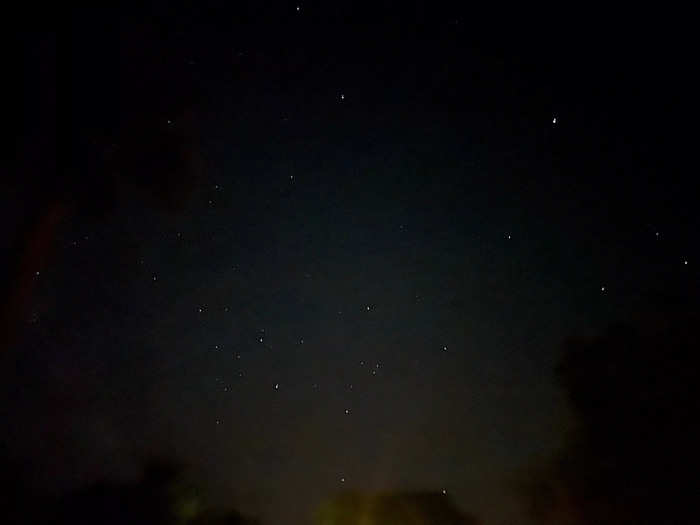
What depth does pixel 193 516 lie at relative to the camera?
27.0 feet

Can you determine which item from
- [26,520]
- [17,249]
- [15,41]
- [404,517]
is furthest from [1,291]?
[404,517]

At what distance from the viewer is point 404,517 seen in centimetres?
796

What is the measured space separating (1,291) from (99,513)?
3092 mm

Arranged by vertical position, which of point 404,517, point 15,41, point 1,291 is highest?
point 15,41

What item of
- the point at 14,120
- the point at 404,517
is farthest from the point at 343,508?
the point at 14,120

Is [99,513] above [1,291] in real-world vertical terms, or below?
below

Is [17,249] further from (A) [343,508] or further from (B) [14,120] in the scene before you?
(A) [343,508]

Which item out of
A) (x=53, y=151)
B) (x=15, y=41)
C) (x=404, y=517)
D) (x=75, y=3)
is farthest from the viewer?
(x=404, y=517)

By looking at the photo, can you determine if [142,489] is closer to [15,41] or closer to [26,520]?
[26,520]

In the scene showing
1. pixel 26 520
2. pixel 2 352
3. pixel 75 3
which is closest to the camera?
pixel 75 3

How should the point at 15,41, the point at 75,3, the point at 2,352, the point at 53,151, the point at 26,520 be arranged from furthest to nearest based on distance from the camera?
the point at 26,520, the point at 2,352, the point at 53,151, the point at 75,3, the point at 15,41

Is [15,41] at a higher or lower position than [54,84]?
higher

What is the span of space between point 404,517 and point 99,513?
337cm

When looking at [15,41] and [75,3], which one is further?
[75,3]
